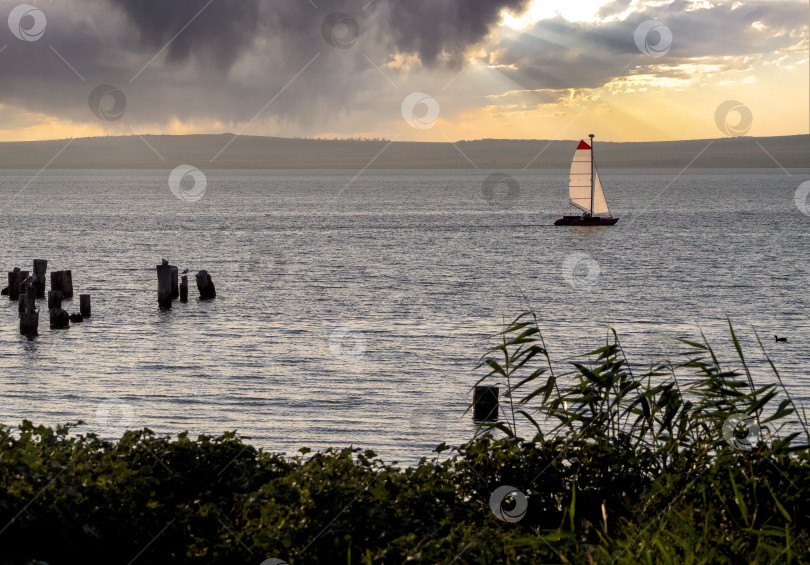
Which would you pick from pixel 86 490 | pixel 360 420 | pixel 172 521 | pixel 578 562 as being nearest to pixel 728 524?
pixel 578 562

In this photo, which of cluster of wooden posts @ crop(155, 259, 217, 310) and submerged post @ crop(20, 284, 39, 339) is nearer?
submerged post @ crop(20, 284, 39, 339)

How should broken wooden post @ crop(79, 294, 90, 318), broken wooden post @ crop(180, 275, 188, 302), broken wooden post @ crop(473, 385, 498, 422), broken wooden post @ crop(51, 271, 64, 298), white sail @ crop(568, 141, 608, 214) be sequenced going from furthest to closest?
white sail @ crop(568, 141, 608, 214) < broken wooden post @ crop(180, 275, 188, 302) < broken wooden post @ crop(51, 271, 64, 298) < broken wooden post @ crop(79, 294, 90, 318) < broken wooden post @ crop(473, 385, 498, 422)

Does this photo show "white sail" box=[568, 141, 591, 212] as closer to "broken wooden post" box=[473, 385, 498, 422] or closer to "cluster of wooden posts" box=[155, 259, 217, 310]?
"cluster of wooden posts" box=[155, 259, 217, 310]

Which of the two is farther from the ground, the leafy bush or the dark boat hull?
the dark boat hull

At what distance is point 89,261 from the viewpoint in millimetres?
70625

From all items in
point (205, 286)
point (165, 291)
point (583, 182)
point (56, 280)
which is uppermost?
point (583, 182)

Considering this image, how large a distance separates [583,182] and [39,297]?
7856 cm

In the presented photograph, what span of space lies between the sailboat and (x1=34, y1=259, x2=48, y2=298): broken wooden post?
7235 centimetres

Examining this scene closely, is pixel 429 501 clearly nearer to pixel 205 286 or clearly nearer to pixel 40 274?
pixel 205 286

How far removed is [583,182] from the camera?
11319cm

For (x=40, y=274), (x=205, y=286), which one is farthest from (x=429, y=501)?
(x=40, y=274)

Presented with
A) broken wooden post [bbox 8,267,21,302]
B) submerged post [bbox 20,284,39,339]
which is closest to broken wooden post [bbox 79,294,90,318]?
submerged post [bbox 20,284,39,339]

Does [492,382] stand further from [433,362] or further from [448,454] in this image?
[448,454]

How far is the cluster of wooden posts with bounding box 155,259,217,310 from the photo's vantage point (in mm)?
44281
